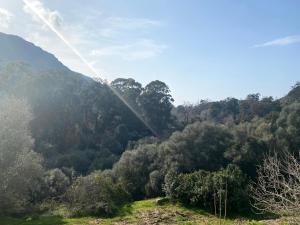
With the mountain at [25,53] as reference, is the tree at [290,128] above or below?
below

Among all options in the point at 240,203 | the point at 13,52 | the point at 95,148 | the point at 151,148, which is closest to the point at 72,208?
the point at 240,203

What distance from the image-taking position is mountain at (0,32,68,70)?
11857 cm

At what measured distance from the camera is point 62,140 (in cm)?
5291

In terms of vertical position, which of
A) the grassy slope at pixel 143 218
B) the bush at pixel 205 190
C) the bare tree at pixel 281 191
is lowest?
the grassy slope at pixel 143 218

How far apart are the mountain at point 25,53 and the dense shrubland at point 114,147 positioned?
5886cm

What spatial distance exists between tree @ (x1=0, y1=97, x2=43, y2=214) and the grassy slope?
160cm

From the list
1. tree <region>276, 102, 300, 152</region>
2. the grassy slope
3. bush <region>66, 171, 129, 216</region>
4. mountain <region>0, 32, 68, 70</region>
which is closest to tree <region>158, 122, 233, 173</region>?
tree <region>276, 102, 300, 152</region>

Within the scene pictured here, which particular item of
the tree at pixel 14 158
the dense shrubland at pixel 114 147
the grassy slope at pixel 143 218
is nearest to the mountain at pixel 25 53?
the dense shrubland at pixel 114 147

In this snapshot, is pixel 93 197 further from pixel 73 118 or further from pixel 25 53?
pixel 25 53

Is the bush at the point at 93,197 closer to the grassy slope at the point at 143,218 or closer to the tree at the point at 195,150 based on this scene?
the grassy slope at the point at 143,218

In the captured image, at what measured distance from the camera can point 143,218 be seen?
21469mm

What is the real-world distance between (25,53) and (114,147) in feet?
272

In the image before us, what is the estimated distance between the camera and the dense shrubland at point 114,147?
24.1 meters

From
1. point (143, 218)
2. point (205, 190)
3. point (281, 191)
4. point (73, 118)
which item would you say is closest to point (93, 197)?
point (143, 218)
